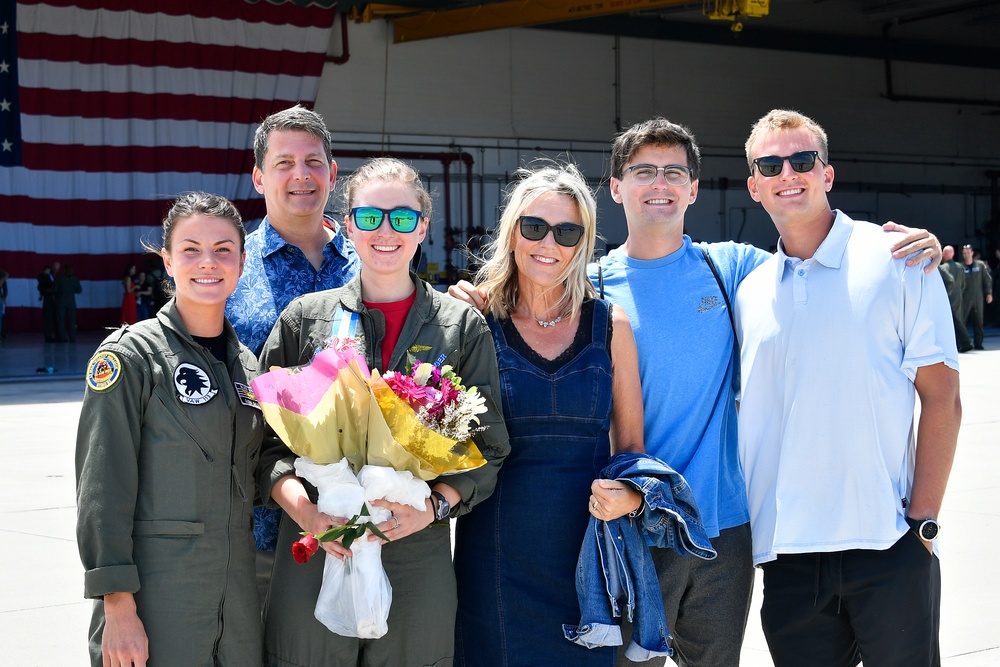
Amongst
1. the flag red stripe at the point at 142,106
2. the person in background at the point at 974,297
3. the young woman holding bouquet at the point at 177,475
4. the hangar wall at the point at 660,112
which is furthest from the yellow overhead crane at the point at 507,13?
the young woman holding bouquet at the point at 177,475

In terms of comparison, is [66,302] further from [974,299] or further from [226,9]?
[974,299]

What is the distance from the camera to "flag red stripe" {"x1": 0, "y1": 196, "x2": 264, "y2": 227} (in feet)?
79.8

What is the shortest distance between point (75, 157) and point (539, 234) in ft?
78.5

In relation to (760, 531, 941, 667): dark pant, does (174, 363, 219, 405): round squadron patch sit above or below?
above

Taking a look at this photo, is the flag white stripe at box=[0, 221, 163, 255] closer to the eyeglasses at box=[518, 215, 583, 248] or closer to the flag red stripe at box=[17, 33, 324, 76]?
the flag red stripe at box=[17, 33, 324, 76]

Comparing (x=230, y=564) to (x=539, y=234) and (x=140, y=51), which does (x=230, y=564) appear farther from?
(x=140, y=51)

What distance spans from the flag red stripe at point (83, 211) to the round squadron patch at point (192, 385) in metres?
22.2

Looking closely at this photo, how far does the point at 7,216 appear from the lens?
955 inches

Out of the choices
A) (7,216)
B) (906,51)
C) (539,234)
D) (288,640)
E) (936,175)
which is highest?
(906,51)

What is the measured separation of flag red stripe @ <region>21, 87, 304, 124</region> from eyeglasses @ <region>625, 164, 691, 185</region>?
23579 millimetres

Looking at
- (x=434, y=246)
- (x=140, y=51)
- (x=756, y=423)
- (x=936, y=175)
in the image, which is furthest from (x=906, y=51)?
(x=756, y=423)

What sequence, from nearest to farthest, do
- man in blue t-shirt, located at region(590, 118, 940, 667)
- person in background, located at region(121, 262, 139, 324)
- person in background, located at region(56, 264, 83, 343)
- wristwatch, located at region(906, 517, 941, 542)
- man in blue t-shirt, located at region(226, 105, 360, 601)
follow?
wristwatch, located at region(906, 517, 941, 542), man in blue t-shirt, located at region(590, 118, 940, 667), man in blue t-shirt, located at region(226, 105, 360, 601), person in background, located at region(56, 264, 83, 343), person in background, located at region(121, 262, 139, 324)

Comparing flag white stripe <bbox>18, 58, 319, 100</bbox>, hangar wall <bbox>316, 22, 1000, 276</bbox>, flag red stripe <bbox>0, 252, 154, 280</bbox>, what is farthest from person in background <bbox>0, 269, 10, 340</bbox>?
hangar wall <bbox>316, 22, 1000, 276</bbox>

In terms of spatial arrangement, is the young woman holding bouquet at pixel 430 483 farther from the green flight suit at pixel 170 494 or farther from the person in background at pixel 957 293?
the person in background at pixel 957 293
